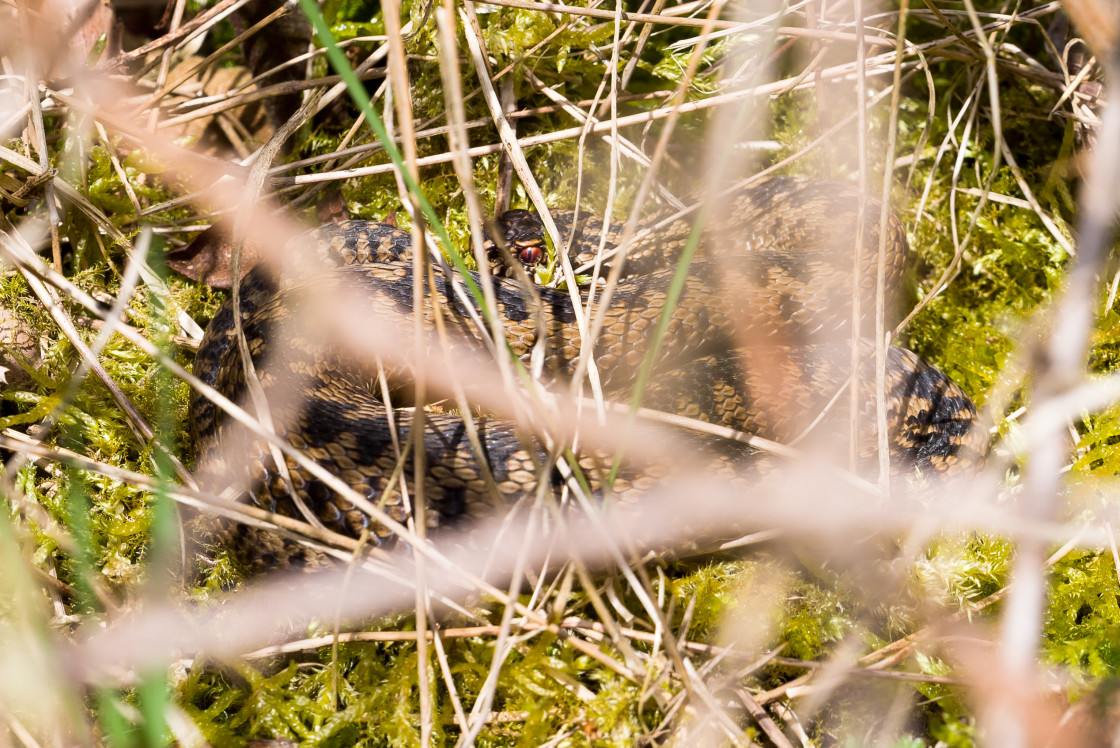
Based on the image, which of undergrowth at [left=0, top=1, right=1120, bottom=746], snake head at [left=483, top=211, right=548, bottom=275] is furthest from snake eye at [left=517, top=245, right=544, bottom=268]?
undergrowth at [left=0, top=1, right=1120, bottom=746]

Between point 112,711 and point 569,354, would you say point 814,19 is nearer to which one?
point 569,354

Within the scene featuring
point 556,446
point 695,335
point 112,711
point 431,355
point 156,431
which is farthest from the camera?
point 695,335

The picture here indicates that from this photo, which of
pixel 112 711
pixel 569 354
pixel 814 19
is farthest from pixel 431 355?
pixel 814 19

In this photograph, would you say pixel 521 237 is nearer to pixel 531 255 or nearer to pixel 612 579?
pixel 531 255

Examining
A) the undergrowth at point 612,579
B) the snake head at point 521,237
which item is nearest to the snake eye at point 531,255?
the snake head at point 521,237

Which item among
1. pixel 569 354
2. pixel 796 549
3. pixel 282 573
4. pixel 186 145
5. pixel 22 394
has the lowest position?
pixel 796 549

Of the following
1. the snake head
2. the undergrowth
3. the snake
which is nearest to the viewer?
the undergrowth

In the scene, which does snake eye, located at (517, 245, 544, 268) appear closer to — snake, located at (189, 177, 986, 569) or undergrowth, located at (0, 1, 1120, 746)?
snake, located at (189, 177, 986, 569)

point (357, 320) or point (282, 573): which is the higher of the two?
point (357, 320)

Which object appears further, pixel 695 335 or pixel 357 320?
pixel 695 335
